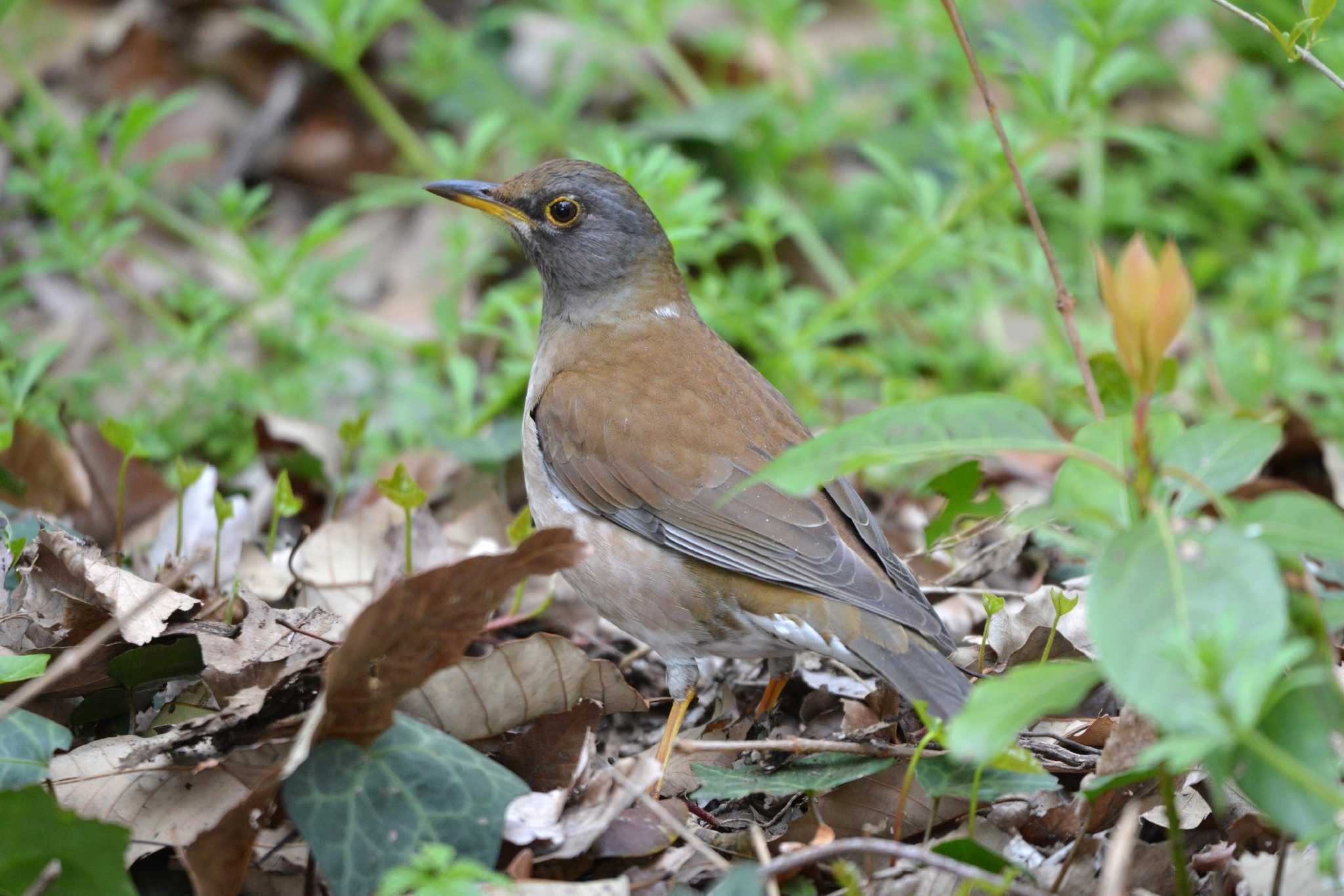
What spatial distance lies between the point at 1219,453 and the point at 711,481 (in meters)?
1.96

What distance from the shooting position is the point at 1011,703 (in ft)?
7.95

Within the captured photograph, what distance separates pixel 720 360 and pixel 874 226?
4093mm

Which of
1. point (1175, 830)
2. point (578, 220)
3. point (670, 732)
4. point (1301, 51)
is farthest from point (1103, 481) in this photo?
point (578, 220)

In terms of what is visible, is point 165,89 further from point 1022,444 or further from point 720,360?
point 1022,444

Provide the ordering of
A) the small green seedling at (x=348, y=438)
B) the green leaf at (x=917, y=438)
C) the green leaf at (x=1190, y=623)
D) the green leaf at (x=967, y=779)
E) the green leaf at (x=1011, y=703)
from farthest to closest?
1. the small green seedling at (x=348, y=438)
2. the green leaf at (x=967, y=779)
3. the green leaf at (x=917, y=438)
4. the green leaf at (x=1011, y=703)
5. the green leaf at (x=1190, y=623)

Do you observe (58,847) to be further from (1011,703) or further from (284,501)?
(1011,703)

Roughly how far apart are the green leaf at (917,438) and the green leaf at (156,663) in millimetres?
1935

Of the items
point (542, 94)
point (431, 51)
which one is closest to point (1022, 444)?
point (431, 51)

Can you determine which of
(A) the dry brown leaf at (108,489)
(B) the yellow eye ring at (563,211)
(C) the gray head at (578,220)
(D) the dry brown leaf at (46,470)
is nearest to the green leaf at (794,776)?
(C) the gray head at (578,220)

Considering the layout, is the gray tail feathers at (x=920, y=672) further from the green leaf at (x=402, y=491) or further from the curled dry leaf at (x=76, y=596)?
the curled dry leaf at (x=76, y=596)

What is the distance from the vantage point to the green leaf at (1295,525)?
2383mm

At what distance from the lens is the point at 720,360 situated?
4.94m

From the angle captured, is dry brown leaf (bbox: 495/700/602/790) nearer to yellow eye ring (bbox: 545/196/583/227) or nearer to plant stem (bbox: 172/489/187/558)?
plant stem (bbox: 172/489/187/558)

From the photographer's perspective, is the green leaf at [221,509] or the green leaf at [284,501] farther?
the green leaf at [284,501]
